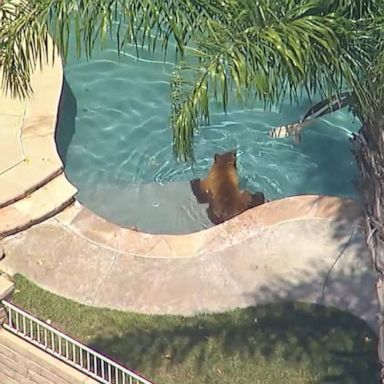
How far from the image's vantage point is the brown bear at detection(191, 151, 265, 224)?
14.2 meters

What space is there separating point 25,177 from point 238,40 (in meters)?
6.56

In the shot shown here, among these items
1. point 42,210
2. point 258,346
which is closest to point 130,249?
point 42,210

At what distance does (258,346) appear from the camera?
11820mm

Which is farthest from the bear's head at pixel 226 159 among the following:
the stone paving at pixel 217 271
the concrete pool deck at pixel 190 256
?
the stone paving at pixel 217 271

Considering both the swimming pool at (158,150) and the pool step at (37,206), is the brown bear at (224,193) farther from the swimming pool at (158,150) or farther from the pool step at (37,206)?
the pool step at (37,206)

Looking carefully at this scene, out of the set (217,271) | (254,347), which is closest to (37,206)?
(217,271)

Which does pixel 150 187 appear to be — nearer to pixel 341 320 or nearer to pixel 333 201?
pixel 333 201

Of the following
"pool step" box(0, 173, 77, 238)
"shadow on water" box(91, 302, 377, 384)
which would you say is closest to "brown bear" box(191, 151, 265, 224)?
"pool step" box(0, 173, 77, 238)

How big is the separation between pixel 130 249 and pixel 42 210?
3.79 ft

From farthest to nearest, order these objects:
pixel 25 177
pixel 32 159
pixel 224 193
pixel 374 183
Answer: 1. pixel 224 193
2. pixel 32 159
3. pixel 25 177
4. pixel 374 183

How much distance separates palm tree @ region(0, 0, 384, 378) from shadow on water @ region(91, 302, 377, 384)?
12.2 ft

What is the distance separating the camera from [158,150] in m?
15.7

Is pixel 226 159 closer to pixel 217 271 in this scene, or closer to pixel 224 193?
pixel 224 193

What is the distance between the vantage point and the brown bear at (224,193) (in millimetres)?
14195
